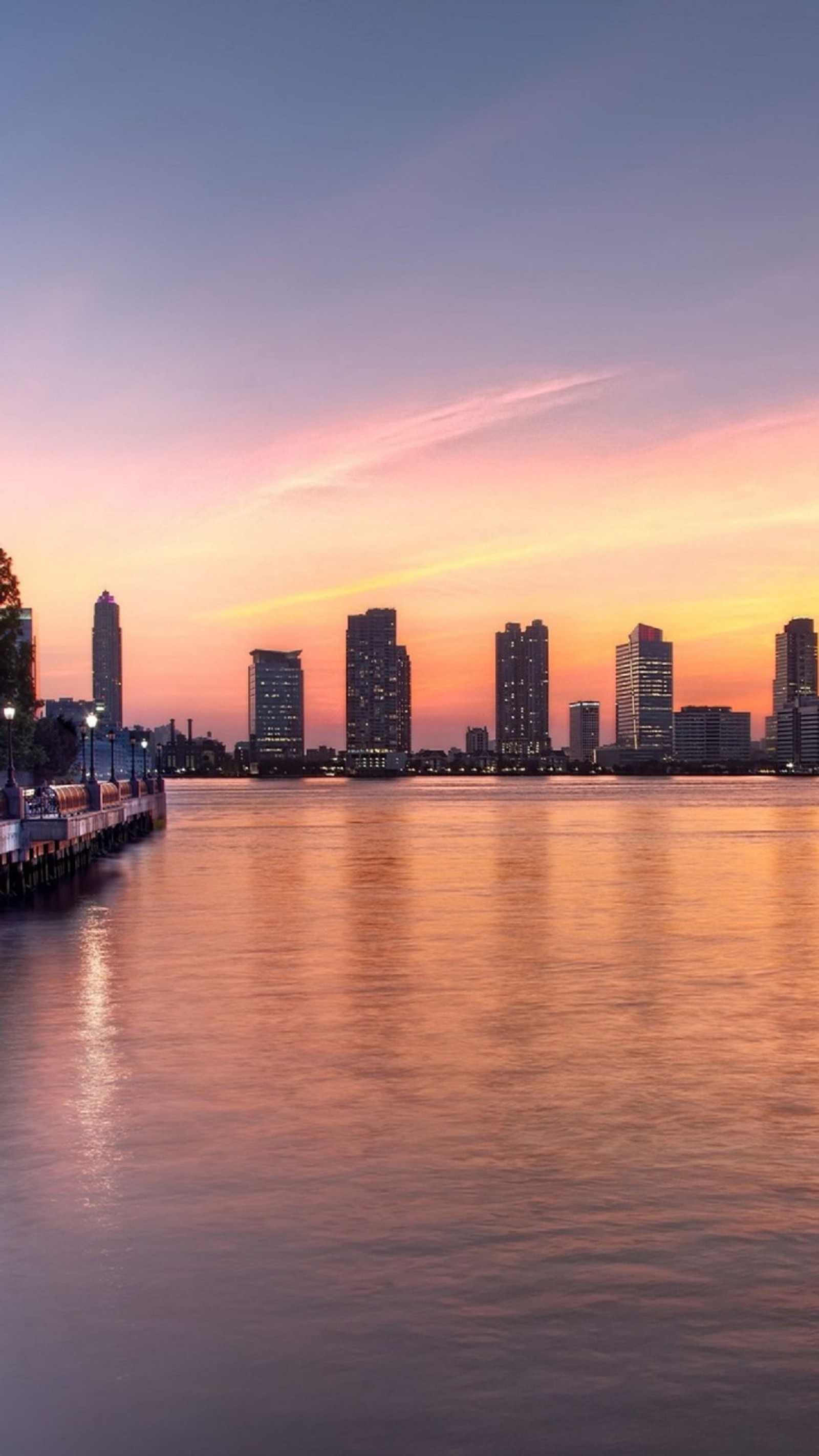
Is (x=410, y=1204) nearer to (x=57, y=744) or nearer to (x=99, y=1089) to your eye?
(x=99, y=1089)

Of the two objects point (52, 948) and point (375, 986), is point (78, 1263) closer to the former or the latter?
point (375, 986)

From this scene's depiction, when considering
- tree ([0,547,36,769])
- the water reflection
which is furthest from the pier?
the water reflection

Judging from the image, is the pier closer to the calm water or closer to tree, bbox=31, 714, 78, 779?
the calm water

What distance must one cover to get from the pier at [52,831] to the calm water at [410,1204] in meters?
17.5

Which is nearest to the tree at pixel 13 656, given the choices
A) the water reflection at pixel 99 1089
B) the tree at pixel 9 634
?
the tree at pixel 9 634

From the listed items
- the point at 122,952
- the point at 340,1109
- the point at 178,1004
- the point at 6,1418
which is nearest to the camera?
the point at 6,1418

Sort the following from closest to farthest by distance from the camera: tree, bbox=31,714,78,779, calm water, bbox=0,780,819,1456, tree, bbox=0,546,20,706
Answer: calm water, bbox=0,780,819,1456
tree, bbox=0,546,20,706
tree, bbox=31,714,78,779

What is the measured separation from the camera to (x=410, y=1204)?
45.1ft

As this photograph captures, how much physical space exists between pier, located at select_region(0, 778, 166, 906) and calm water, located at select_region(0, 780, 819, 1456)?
17451mm

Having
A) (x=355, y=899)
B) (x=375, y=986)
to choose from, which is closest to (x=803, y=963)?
(x=375, y=986)

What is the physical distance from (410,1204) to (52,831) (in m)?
42.0

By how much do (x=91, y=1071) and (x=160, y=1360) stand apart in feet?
36.7

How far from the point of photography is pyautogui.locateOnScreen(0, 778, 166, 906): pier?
2067 inches

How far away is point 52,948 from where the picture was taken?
3769 centimetres
